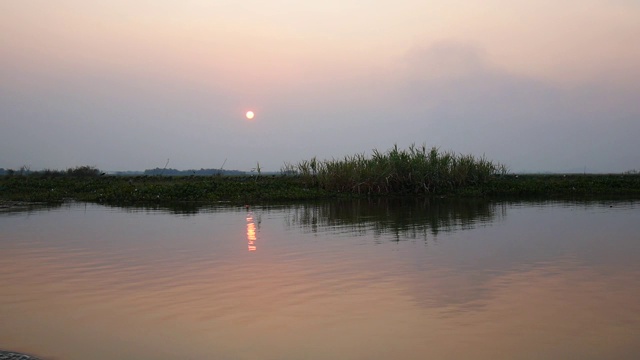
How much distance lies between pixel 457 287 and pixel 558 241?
5085 millimetres

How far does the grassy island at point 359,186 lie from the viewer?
2486 cm

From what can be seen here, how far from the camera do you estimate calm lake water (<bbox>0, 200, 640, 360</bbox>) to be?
5.45 meters

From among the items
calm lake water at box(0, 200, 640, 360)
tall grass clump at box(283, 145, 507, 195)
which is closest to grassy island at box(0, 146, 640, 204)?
tall grass clump at box(283, 145, 507, 195)

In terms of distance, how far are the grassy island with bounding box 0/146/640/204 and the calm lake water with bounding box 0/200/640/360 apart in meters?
10.9

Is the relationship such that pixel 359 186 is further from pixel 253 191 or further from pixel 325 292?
pixel 325 292

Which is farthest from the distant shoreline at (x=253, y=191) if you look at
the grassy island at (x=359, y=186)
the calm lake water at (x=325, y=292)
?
the calm lake water at (x=325, y=292)

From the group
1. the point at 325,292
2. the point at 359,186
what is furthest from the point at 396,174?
the point at 325,292

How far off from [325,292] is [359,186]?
19431 millimetres

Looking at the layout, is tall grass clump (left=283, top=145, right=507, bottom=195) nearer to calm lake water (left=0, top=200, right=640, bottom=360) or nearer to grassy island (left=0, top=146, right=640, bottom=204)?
grassy island (left=0, top=146, right=640, bottom=204)

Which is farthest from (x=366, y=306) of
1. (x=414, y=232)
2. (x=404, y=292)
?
(x=414, y=232)

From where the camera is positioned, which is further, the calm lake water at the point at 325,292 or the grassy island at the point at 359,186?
the grassy island at the point at 359,186

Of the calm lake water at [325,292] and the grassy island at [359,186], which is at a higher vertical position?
the grassy island at [359,186]

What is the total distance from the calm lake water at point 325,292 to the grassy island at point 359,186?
10.9 metres

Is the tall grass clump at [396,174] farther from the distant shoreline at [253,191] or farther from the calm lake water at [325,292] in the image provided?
the calm lake water at [325,292]
